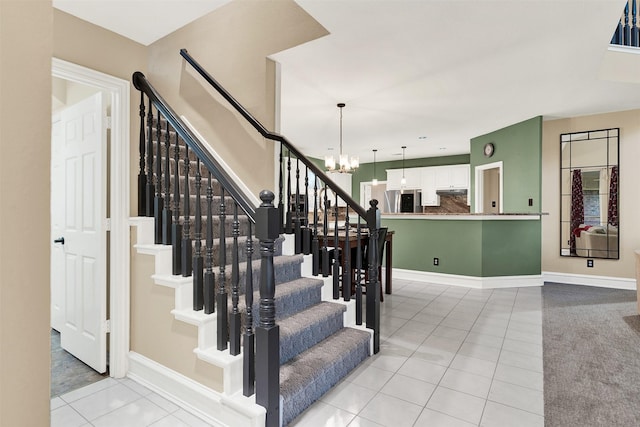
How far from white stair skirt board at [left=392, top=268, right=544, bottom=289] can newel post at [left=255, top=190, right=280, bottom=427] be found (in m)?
4.18

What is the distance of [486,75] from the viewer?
12.3 feet

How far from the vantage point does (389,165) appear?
31.9ft

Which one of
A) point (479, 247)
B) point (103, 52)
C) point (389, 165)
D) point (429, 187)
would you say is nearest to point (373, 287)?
point (103, 52)

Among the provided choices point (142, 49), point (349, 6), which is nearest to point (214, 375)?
point (142, 49)

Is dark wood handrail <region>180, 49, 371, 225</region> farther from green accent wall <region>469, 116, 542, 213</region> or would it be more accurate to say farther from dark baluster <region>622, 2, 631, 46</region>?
green accent wall <region>469, 116, 542, 213</region>

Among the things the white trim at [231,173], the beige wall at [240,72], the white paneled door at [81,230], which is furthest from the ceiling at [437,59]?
the white trim at [231,173]

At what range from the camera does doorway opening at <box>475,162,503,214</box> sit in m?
6.96

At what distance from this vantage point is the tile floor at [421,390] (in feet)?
6.17

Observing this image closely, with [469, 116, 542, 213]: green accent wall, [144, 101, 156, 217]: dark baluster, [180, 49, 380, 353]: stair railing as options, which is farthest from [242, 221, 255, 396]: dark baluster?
[469, 116, 542, 213]: green accent wall

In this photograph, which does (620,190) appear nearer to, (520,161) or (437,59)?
(520,161)

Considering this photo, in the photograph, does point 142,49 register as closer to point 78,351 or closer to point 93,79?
point 93,79

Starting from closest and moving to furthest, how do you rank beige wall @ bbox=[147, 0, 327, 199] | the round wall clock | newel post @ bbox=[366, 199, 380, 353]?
newel post @ bbox=[366, 199, 380, 353] → beige wall @ bbox=[147, 0, 327, 199] → the round wall clock

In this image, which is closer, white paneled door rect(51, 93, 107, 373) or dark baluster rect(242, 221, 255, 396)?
dark baluster rect(242, 221, 255, 396)

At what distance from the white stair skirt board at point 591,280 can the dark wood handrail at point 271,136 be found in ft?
14.4
